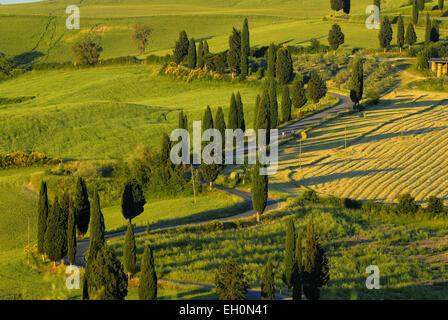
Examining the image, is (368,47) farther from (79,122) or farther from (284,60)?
(79,122)

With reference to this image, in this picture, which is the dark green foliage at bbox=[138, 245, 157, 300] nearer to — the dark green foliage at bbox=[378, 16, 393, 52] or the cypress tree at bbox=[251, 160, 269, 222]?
the cypress tree at bbox=[251, 160, 269, 222]

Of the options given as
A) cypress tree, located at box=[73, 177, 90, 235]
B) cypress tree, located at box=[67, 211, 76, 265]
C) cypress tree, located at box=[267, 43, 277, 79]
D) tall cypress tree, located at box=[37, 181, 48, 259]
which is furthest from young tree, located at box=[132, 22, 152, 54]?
cypress tree, located at box=[67, 211, 76, 265]

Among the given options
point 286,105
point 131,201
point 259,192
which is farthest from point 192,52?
point 131,201

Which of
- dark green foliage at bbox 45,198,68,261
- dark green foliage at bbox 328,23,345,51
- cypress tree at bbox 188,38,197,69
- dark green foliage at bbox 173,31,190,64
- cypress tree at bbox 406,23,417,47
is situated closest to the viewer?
dark green foliage at bbox 45,198,68,261

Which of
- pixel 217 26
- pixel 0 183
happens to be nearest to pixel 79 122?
pixel 0 183
